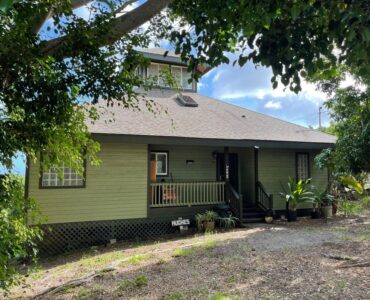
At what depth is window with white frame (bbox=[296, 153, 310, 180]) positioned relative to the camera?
13.7 meters

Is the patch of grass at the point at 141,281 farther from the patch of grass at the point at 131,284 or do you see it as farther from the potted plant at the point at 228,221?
the potted plant at the point at 228,221

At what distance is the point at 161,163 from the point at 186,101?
3.80 m

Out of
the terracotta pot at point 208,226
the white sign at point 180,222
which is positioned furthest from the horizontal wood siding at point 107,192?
the terracotta pot at point 208,226

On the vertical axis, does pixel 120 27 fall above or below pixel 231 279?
above

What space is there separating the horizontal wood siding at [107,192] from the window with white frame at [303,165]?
655 centimetres

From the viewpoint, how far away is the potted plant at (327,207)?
1233cm

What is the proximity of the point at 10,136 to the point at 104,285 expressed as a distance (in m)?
3.16

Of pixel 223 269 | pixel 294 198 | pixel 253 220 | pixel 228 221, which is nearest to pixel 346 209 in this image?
pixel 294 198

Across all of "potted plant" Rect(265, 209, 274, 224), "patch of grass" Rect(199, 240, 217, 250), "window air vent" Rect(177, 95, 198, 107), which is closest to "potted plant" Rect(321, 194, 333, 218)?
"potted plant" Rect(265, 209, 274, 224)

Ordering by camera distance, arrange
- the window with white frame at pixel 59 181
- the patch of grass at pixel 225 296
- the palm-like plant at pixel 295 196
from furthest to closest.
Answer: the palm-like plant at pixel 295 196, the window with white frame at pixel 59 181, the patch of grass at pixel 225 296

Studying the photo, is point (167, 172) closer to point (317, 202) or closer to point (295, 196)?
point (295, 196)

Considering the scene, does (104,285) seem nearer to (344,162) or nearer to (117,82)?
(117,82)

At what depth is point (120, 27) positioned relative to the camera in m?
4.46

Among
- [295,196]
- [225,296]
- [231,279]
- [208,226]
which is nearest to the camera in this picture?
[225,296]
